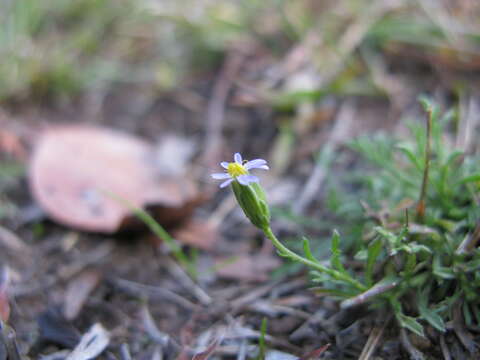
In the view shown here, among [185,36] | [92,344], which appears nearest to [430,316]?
[92,344]

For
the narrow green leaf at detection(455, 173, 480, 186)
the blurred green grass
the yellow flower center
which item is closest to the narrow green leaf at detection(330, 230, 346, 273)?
the yellow flower center

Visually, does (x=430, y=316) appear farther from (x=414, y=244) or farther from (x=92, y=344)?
(x=92, y=344)

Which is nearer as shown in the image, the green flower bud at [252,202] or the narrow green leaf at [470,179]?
the green flower bud at [252,202]

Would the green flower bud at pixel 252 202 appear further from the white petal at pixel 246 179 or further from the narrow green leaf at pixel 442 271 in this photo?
the narrow green leaf at pixel 442 271

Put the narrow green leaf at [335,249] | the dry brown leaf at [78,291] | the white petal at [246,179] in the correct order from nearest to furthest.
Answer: the white petal at [246,179] → the narrow green leaf at [335,249] → the dry brown leaf at [78,291]

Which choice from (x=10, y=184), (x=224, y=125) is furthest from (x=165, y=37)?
(x=10, y=184)

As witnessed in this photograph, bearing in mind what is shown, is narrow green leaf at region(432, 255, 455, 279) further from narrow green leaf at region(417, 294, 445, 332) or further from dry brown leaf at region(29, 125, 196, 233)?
dry brown leaf at region(29, 125, 196, 233)

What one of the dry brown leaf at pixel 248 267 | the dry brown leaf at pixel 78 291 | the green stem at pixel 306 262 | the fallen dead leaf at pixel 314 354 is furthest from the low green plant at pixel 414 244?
→ the dry brown leaf at pixel 78 291
